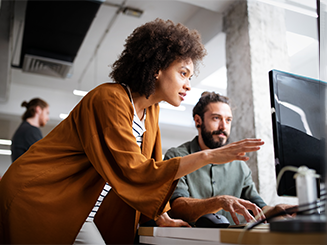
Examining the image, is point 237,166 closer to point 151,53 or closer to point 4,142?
point 151,53

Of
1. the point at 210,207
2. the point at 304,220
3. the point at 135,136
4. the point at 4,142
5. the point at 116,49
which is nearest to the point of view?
the point at 304,220

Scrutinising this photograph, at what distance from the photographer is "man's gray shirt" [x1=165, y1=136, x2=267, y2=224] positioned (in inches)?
68.2

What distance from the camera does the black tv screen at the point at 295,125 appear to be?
3.00ft

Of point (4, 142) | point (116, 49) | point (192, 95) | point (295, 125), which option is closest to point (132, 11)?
point (116, 49)

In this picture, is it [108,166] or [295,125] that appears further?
[108,166]

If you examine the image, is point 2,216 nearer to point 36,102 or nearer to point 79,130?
point 79,130

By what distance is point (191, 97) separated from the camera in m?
7.42

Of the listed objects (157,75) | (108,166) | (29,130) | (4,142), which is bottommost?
(108,166)

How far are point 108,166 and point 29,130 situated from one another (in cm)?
260

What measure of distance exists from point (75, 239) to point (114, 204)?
10.3 inches

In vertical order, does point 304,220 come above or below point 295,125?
below

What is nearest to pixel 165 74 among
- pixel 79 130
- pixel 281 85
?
pixel 79 130

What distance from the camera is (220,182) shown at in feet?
5.91

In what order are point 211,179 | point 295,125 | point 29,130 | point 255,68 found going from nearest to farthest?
point 295,125 < point 211,179 < point 255,68 < point 29,130
